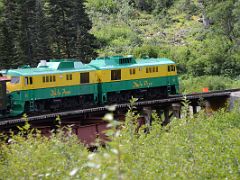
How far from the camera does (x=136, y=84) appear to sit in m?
31.2

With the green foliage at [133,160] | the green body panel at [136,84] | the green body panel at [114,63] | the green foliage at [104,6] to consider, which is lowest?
the green foliage at [133,160]

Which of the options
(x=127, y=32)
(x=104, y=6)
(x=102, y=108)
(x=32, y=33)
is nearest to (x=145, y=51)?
(x=127, y=32)

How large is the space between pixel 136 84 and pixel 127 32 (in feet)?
103

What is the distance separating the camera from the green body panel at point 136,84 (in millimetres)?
29797

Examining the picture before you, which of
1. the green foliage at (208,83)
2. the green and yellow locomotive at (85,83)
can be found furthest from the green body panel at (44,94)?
the green foliage at (208,83)

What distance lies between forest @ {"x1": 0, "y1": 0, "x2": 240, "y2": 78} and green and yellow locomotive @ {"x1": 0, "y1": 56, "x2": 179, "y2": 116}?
11.0 meters

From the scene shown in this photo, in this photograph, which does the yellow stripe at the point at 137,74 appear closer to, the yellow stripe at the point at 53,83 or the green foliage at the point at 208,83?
the yellow stripe at the point at 53,83

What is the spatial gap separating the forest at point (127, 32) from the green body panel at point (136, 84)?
1104 centimetres

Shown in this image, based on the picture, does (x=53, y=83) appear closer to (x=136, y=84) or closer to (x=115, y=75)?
(x=115, y=75)

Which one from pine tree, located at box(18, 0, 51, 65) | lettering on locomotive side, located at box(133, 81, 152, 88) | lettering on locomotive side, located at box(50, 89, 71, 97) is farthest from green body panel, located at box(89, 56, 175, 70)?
pine tree, located at box(18, 0, 51, 65)

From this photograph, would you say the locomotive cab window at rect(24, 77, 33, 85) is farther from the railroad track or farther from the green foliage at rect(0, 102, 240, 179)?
the green foliage at rect(0, 102, 240, 179)

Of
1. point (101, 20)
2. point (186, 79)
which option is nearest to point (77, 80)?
point (186, 79)

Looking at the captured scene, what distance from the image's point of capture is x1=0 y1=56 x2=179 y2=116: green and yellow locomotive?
85.8 ft

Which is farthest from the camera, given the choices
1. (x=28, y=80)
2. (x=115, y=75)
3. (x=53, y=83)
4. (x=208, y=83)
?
(x=208, y=83)
